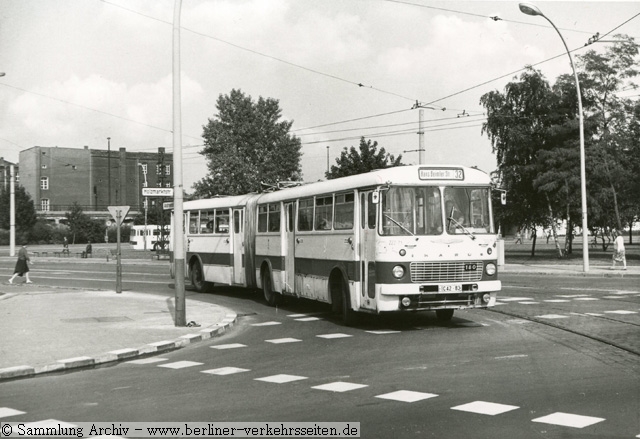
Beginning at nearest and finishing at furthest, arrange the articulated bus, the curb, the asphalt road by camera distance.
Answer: the asphalt road, the curb, the articulated bus

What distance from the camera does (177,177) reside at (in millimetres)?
14664

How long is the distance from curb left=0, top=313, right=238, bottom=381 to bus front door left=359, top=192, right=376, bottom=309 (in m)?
2.79

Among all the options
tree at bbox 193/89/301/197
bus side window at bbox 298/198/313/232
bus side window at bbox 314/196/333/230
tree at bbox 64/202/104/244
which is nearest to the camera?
bus side window at bbox 314/196/333/230

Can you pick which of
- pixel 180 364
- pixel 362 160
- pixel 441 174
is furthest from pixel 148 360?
pixel 362 160

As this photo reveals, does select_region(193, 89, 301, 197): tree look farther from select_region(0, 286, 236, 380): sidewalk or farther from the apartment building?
select_region(0, 286, 236, 380): sidewalk

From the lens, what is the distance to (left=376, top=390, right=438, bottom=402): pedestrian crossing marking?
7652 mm

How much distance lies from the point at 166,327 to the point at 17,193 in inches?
3074

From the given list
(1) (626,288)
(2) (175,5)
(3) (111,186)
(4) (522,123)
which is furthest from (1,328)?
(3) (111,186)

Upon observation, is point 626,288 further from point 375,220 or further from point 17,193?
point 17,193

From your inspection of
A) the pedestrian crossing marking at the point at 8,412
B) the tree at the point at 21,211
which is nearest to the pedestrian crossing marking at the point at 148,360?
A: the pedestrian crossing marking at the point at 8,412

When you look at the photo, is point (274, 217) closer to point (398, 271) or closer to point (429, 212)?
point (429, 212)

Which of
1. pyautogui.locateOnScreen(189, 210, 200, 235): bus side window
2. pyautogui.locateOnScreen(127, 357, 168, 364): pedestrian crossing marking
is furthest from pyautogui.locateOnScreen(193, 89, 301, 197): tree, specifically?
pyautogui.locateOnScreen(127, 357, 168, 364): pedestrian crossing marking

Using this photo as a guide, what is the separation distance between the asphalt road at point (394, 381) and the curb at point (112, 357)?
296 millimetres

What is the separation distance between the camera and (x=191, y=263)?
80.9ft
